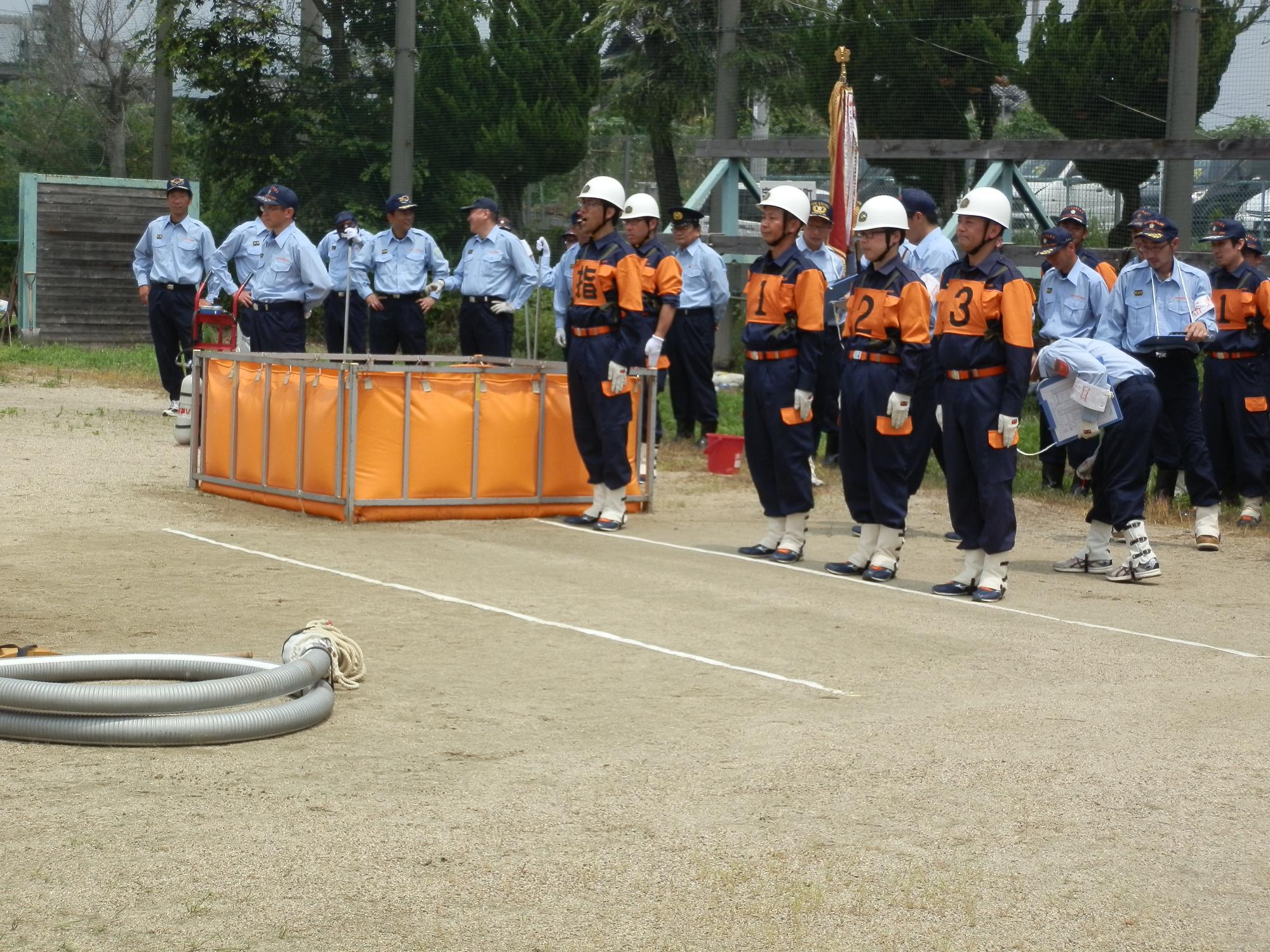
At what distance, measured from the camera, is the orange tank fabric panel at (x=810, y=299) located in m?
9.80

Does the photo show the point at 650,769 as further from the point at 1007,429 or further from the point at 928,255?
the point at 928,255

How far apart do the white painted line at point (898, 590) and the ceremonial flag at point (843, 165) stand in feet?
10.2

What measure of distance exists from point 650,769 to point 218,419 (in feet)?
23.4

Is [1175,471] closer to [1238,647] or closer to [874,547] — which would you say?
[874,547]

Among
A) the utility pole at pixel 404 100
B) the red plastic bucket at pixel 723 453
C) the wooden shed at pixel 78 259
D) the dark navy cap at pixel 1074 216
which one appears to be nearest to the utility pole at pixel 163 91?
the wooden shed at pixel 78 259

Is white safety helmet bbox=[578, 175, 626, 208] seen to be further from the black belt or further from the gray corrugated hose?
the gray corrugated hose

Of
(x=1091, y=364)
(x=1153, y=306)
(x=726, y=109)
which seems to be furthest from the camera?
(x=726, y=109)

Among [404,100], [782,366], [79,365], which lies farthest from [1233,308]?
[79,365]

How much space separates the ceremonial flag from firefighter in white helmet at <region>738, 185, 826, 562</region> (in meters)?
2.55

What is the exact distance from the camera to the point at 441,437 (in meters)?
11.0

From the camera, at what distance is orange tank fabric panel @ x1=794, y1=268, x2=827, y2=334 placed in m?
9.80


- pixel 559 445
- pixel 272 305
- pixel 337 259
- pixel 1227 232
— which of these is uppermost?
pixel 1227 232

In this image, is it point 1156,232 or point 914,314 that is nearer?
point 914,314

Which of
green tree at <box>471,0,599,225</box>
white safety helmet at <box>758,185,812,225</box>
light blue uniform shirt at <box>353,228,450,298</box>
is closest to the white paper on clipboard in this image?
white safety helmet at <box>758,185,812,225</box>
